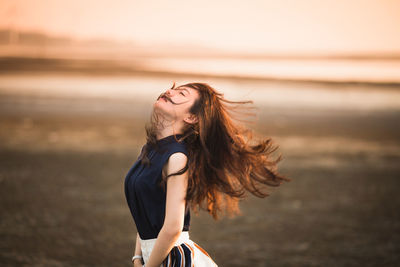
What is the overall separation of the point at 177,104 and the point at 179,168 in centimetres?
30

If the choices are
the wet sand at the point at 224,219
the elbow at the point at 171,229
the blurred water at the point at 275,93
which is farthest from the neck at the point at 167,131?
the blurred water at the point at 275,93

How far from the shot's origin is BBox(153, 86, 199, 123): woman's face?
2.10 m

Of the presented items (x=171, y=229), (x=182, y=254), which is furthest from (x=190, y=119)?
(x=182, y=254)

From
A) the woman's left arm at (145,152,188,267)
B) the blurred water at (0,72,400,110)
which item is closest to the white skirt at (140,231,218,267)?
the woman's left arm at (145,152,188,267)

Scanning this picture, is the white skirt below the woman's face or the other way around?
below

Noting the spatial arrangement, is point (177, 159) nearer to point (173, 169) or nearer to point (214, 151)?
point (173, 169)

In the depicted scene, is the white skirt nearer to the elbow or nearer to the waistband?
the waistband

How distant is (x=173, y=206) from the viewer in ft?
6.47

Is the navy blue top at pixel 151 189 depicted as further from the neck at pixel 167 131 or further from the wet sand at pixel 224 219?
the wet sand at pixel 224 219

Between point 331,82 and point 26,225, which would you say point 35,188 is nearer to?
point 26,225

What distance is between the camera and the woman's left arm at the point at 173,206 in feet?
6.49

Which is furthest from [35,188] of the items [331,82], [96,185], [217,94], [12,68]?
[12,68]

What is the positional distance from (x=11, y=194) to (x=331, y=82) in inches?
1367

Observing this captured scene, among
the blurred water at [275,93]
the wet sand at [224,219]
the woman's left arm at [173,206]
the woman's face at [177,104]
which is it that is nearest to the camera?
the woman's left arm at [173,206]
